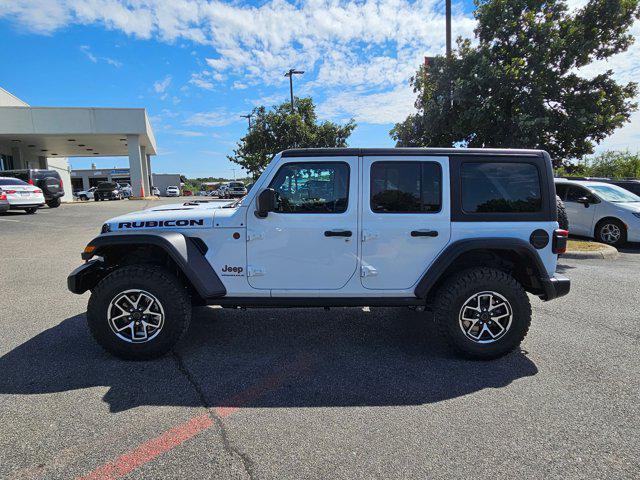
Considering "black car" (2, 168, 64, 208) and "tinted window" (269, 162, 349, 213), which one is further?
"black car" (2, 168, 64, 208)

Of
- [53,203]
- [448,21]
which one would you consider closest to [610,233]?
[448,21]

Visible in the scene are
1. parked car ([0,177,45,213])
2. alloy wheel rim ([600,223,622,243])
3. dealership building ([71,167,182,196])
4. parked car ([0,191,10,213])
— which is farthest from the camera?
dealership building ([71,167,182,196])

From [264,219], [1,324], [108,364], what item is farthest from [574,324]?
[1,324]

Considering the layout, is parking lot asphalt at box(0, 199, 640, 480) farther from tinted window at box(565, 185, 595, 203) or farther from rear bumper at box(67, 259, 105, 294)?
tinted window at box(565, 185, 595, 203)

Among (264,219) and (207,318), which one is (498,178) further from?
(207,318)

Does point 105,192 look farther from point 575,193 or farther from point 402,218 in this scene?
point 402,218

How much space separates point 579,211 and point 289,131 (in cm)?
1929

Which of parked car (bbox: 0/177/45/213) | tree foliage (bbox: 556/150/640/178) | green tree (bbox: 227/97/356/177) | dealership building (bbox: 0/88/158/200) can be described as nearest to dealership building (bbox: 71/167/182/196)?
dealership building (bbox: 0/88/158/200)

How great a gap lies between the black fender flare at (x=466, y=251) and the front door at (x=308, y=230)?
25.8 inches

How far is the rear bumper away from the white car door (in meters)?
10.6

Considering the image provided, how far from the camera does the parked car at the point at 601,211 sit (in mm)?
9234

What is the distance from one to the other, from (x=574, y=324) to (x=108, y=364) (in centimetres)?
483

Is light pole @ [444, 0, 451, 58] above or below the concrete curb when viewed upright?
above

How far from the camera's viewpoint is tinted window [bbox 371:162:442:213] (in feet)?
11.7
